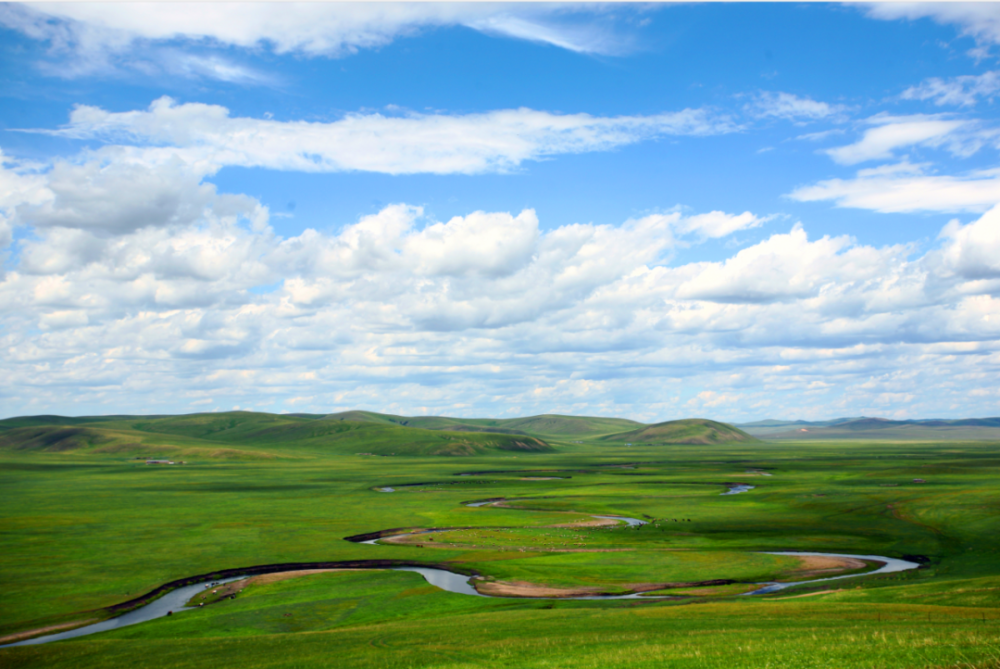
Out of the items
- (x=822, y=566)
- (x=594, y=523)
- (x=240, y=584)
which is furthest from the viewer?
(x=594, y=523)

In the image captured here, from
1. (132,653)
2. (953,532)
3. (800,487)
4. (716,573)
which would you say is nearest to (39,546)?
(132,653)

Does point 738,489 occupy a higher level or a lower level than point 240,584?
lower

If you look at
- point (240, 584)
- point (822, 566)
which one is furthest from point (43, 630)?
point (822, 566)

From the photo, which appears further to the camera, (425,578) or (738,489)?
(738,489)

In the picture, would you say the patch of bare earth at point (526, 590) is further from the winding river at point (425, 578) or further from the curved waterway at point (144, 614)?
the curved waterway at point (144, 614)

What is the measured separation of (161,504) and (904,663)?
138m

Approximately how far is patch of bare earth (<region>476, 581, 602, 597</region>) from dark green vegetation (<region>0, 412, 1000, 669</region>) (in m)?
1.30

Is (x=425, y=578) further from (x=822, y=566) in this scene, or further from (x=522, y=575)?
(x=822, y=566)

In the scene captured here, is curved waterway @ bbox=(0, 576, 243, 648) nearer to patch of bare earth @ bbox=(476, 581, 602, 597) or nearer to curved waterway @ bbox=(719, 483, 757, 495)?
patch of bare earth @ bbox=(476, 581, 602, 597)

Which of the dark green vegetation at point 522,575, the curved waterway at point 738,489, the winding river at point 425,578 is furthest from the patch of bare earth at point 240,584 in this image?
the curved waterway at point 738,489


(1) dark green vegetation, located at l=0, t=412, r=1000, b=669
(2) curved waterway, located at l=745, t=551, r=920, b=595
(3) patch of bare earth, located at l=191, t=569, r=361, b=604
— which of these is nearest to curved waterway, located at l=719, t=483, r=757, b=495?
(1) dark green vegetation, located at l=0, t=412, r=1000, b=669

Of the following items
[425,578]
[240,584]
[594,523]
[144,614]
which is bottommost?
[594,523]

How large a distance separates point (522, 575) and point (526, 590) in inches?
248

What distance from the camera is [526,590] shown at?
6269 cm
